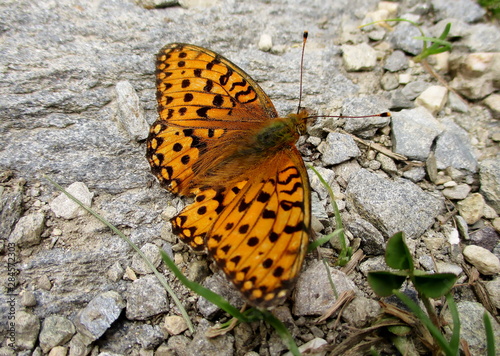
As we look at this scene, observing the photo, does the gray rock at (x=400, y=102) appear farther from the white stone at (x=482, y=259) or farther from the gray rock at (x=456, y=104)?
the white stone at (x=482, y=259)

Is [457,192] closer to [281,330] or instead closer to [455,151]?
[455,151]

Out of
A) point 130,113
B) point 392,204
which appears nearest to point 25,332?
point 130,113

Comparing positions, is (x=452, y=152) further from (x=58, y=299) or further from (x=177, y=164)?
(x=58, y=299)

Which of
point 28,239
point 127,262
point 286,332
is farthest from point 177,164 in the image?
point 286,332

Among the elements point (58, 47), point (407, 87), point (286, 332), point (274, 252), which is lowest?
point (286, 332)

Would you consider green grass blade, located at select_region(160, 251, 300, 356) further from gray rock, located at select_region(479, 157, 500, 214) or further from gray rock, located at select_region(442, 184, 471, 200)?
gray rock, located at select_region(479, 157, 500, 214)

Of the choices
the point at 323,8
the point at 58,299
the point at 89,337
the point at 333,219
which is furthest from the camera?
the point at 323,8

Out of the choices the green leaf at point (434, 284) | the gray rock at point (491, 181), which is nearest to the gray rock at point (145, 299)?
the green leaf at point (434, 284)
